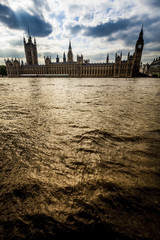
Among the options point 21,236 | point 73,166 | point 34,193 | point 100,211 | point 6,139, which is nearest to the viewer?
point 21,236

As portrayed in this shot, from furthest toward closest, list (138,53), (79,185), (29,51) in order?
1. (29,51)
2. (138,53)
3. (79,185)

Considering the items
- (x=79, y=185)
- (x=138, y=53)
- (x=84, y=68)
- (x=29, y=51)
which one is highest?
(x=29, y=51)

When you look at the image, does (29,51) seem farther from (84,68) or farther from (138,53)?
(138,53)

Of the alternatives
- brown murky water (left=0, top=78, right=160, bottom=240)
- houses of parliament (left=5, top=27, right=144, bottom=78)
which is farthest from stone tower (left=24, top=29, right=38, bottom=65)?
brown murky water (left=0, top=78, right=160, bottom=240)

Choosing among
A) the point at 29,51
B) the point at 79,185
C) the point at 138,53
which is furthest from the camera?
the point at 29,51

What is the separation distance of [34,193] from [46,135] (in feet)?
2.84

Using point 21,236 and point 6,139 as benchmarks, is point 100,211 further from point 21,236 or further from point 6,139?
point 6,139

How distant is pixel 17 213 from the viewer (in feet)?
2.20

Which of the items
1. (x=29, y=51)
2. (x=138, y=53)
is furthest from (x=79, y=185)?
(x=29, y=51)

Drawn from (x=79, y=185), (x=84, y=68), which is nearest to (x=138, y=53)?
(x=84, y=68)

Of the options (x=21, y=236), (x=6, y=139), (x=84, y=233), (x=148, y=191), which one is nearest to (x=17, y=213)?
(x=21, y=236)

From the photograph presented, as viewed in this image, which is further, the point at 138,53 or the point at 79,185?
the point at 138,53

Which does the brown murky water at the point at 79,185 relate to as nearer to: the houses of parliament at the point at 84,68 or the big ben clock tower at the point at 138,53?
the houses of parliament at the point at 84,68

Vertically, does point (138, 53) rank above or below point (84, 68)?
above
